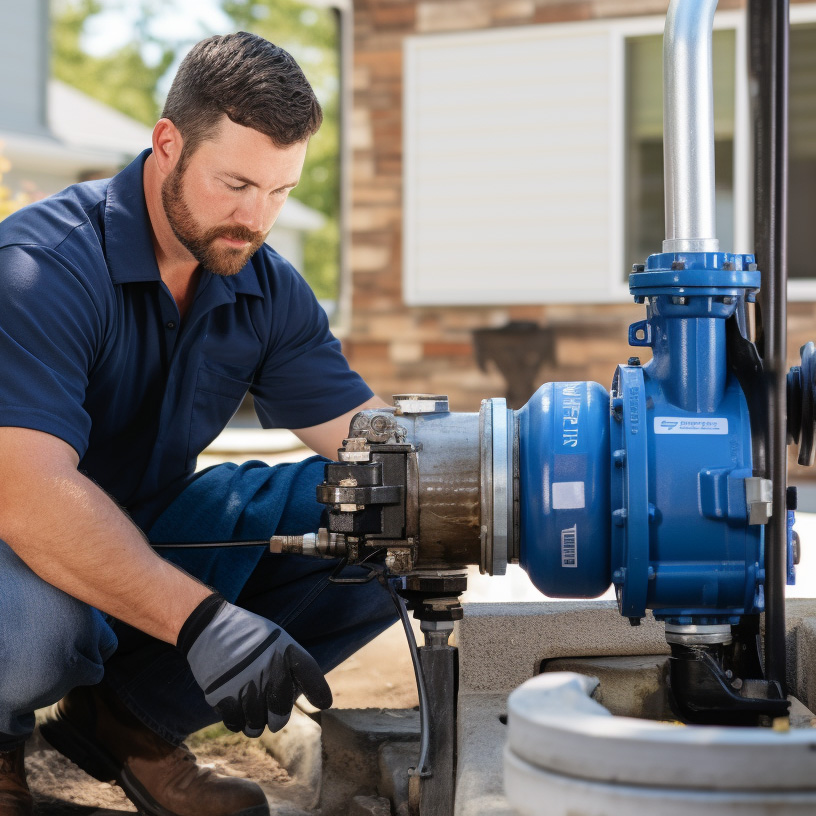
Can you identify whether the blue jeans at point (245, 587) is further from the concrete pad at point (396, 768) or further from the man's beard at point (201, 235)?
the man's beard at point (201, 235)

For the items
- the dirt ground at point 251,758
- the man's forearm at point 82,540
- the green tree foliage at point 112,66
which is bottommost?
the dirt ground at point 251,758

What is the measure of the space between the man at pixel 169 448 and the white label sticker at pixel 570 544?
17.1 inches

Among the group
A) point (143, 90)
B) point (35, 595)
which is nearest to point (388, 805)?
point (35, 595)

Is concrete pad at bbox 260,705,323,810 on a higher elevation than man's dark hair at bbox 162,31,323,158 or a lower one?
lower

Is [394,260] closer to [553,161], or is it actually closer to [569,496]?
[553,161]

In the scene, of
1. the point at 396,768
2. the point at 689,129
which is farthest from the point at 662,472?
the point at 396,768

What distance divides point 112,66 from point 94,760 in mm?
24061

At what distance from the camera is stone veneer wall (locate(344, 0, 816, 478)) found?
5.78m

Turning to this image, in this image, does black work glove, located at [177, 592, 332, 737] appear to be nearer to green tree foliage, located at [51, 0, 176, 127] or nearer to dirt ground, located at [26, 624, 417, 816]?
dirt ground, located at [26, 624, 417, 816]

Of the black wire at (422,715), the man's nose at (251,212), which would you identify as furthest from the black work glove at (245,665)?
the man's nose at (251,212)

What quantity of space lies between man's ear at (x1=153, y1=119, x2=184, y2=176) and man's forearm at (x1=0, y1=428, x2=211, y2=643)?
25.8 inches

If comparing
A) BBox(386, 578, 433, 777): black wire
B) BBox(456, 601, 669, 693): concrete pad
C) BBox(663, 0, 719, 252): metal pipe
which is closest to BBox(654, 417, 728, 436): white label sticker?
BBox(663, 0, 719, 252): metal pipe

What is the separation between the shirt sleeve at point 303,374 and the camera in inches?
96.1

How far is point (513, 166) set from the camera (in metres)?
5.84
